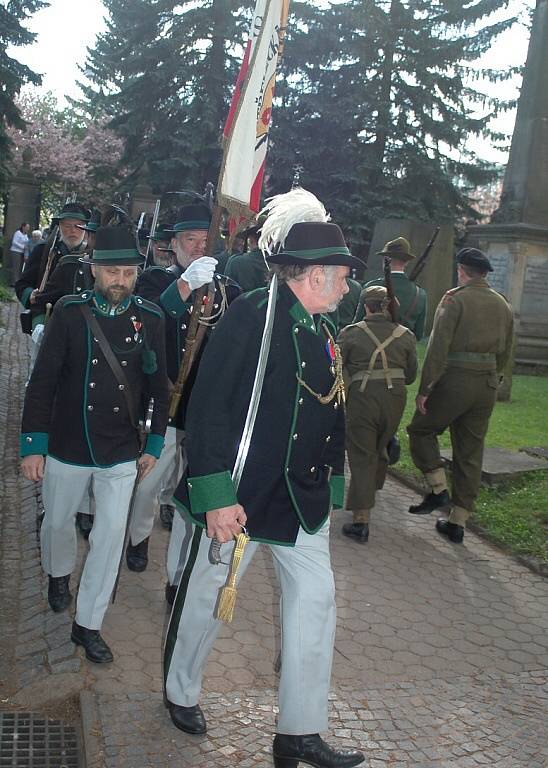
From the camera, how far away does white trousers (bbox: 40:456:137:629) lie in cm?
A: 418

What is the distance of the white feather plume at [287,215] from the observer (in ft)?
11.6

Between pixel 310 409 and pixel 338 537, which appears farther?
pixel 338 537

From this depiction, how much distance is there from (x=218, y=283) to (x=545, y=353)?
41.5 feet

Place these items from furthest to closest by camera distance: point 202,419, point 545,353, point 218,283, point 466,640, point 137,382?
point 545,353
point 218,283
point 466,640
point 137,382
point 202,419

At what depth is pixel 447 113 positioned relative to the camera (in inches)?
1088

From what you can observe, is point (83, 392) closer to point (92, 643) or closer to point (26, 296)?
point (92, 643)

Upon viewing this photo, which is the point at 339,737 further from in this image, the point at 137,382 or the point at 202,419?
the point at 137,382

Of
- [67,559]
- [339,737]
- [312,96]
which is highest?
[312,96]

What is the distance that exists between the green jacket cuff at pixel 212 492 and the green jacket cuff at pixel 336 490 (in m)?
0.64

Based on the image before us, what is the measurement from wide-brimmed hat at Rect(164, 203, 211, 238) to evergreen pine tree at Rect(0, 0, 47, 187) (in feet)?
61.4

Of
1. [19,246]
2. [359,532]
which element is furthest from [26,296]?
[19,246]

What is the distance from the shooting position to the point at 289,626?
3281mm

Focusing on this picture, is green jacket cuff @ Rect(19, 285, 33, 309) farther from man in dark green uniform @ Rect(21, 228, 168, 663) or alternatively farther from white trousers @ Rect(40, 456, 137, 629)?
white trousers @ Rect(40, 456, 137, 629)

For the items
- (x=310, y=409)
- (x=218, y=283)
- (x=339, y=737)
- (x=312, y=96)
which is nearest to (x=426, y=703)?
(x=339, y=737)
